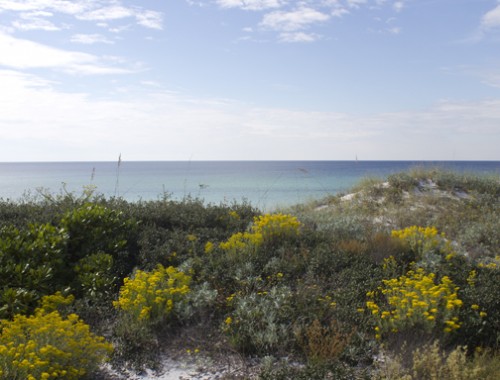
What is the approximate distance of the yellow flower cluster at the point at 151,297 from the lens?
586cm

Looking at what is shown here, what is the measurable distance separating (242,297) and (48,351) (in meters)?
2.53

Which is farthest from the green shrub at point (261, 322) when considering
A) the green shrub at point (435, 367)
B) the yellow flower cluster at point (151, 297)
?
the green shrub at point (435, 367)

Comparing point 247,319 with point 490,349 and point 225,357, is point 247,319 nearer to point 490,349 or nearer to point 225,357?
point 225,357

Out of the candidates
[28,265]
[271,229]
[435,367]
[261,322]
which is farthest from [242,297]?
[28,265]

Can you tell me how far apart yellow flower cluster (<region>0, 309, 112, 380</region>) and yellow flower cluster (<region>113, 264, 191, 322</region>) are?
27.5 inches

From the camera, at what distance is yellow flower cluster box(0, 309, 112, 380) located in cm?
437

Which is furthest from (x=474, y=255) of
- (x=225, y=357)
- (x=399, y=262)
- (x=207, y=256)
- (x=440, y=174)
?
(x=440, y=174)

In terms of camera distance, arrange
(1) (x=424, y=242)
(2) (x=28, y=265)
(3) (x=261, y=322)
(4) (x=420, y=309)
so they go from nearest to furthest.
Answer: (4) (x=420, y=309) < (3) (x=261, y=322) < (2) (x=28, y=265) < (1) (x=424, y=242)

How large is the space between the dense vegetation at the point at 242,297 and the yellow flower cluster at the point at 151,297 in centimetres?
2

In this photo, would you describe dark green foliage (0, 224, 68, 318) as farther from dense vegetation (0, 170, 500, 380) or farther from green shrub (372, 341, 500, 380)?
green shrub (372, 341, 500, 380)

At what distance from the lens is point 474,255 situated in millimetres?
9656

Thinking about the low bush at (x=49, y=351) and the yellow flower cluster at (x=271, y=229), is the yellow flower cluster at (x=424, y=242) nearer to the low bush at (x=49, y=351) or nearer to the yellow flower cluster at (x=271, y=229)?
the yellow flower cluster at (x=271, y=229)

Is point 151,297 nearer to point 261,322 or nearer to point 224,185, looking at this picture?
point 261,322

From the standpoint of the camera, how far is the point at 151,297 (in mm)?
5969
